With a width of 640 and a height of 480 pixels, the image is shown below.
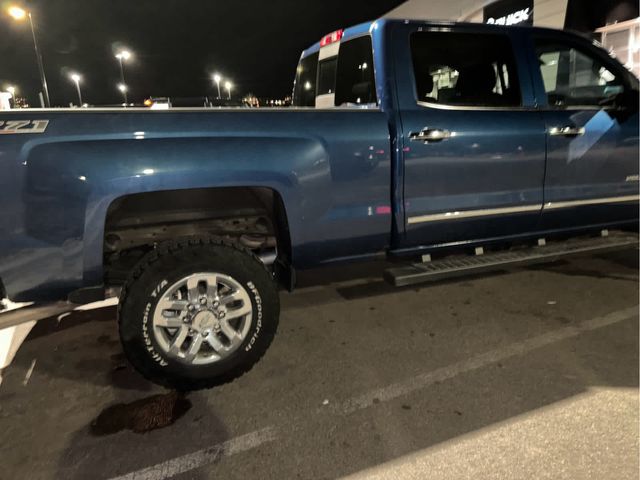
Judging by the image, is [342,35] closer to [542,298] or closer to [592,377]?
[542,298]

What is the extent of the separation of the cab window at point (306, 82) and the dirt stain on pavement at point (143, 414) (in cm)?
287

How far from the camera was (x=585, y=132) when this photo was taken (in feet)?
12.2

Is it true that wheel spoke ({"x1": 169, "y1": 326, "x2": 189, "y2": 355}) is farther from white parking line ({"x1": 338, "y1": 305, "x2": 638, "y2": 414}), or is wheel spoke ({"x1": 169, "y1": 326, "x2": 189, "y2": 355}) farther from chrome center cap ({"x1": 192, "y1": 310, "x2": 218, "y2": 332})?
white parking line ({"x1": 338, "y1": 305, "x2": 638, "y2": 414})

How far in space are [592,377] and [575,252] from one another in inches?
45.1

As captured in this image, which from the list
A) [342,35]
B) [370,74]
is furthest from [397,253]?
[342,35]

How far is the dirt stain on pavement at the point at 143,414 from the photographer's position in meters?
2.49

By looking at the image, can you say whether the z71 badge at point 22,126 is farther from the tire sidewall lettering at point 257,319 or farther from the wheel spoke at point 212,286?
the tire sidewall lettering at point 257,319

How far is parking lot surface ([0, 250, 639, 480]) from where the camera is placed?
7.28ft

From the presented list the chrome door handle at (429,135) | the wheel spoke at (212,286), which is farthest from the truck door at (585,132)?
the wheel spoke at (212,286)

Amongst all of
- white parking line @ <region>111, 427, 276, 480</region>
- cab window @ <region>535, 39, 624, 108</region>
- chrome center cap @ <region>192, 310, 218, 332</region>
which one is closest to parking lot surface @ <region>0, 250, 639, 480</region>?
white parking line @ <region>111, 427, 276, 480</region>

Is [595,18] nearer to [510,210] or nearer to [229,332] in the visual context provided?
[510,210]

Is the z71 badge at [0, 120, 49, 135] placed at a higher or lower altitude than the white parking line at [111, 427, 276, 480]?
higher

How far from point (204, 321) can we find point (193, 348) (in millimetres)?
157

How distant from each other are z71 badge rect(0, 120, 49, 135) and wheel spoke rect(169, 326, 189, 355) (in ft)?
3.98
